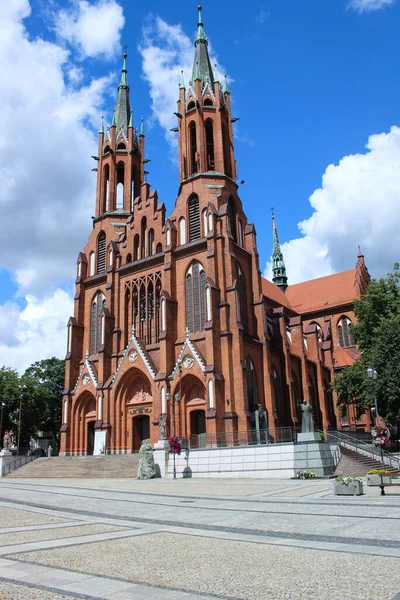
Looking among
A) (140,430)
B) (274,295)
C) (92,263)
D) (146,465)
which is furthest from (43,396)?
(146,465)

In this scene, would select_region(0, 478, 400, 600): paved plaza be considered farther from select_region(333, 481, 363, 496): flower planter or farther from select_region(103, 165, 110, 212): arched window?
select_region(103, 165, 110, 212): arched window

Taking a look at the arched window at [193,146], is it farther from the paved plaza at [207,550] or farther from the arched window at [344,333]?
the paved plaza at [207,550]

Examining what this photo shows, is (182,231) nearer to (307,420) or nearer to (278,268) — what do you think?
(307,420)

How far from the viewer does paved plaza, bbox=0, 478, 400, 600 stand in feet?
A: 19.0

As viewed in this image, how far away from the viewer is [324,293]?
60.4 metres

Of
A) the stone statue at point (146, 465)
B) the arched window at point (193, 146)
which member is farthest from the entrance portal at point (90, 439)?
the arched window at point (193, 146)

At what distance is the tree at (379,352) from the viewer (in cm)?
3341

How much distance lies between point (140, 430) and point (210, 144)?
25867 millimetres

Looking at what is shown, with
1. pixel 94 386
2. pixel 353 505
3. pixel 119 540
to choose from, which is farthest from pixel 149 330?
pixel 119 540

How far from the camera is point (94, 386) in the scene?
41125mm

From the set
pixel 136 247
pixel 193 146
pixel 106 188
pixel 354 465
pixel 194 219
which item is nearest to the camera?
pixel 354 465

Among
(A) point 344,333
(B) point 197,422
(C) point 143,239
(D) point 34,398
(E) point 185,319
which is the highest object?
(C) point 143,239

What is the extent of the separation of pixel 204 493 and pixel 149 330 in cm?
2366

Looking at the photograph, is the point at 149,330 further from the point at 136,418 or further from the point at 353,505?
the point at 353,505
